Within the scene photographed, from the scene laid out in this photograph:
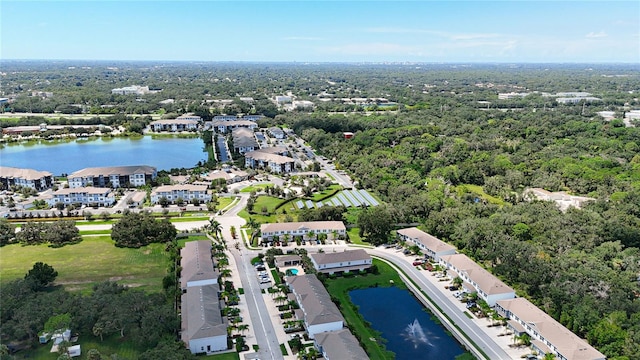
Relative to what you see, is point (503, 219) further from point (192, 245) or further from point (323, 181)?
point (192, 245)

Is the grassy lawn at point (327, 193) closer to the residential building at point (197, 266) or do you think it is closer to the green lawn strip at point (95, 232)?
the residential building at point (197, 266)

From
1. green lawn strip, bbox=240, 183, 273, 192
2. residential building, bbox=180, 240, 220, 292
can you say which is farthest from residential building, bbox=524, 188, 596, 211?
residential building, bbox=180, 240, 220, 292

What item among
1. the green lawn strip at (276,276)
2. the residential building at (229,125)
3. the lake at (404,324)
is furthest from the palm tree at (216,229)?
the residential building at (229,125)

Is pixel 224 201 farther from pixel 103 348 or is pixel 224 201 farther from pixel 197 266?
pixel 103 348

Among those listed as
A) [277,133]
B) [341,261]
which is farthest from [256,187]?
[277,133]

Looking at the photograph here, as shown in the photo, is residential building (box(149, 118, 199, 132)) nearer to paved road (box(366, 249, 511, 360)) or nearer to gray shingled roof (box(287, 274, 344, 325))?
paved road (box(366, 249, 511, 360))
